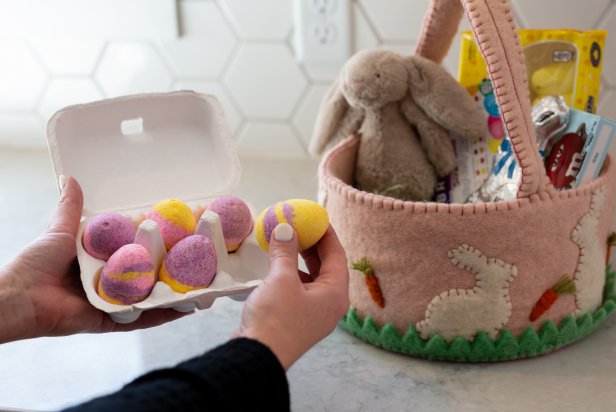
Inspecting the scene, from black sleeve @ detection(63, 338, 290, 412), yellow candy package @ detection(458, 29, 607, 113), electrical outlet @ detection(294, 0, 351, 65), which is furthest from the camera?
electrical outlet @ detection(294, 0, 351, 65)

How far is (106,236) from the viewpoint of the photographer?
76 centimetres

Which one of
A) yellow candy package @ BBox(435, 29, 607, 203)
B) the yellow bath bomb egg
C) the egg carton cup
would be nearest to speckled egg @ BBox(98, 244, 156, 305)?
the egg carton cup

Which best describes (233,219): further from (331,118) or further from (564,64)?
(564,64)

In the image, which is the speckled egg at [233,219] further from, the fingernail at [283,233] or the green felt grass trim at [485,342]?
the green felt grass trim at [485,342]

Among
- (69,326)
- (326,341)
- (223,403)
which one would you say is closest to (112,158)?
(69,326)

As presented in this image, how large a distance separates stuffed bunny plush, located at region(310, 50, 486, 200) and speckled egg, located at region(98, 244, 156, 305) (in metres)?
0.40

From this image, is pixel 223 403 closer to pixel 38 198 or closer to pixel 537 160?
pixel 537 160

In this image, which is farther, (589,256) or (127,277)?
(589,256)

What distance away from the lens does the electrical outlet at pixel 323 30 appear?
4.08ft

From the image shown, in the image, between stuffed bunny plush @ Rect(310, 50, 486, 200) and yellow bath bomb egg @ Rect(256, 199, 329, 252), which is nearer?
yellow bath bomb egg @ Rect(256, 199, 329, 252)

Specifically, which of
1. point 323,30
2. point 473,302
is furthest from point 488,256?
point 323,30

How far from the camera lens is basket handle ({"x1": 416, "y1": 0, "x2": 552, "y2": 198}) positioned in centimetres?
78

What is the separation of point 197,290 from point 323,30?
2.18ft

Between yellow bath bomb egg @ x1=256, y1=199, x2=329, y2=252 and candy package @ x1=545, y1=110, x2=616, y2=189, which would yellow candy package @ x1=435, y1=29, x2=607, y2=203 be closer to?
candy package @ x1=545, y1=110, x2=616, y2=189
